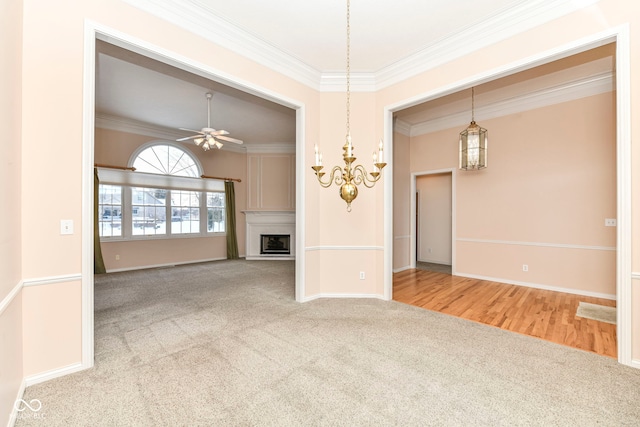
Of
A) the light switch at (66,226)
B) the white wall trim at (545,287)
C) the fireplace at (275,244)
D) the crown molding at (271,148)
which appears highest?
the crown molding at (271,148)

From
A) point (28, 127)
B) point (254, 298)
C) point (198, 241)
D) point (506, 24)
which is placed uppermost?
point (506, 24)

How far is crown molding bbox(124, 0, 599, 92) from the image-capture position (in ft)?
8.70

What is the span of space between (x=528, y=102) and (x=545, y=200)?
170 centimetres

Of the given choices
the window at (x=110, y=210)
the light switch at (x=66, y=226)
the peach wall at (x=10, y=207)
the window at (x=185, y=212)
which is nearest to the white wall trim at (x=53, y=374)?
the peach wall at (x=10, y=207)

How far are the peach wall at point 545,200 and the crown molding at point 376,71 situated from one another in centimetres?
251

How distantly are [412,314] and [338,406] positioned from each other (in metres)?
1.97

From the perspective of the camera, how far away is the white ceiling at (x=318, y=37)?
275 centimetres

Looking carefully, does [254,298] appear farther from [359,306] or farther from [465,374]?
[465,374]

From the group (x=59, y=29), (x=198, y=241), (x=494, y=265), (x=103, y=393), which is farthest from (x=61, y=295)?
(x=494, y=265)

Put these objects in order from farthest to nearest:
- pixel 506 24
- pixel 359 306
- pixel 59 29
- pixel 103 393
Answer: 1. pixel 359 306
2. pixel 506 24
3. pixel 59 29
4. pixel 103 393

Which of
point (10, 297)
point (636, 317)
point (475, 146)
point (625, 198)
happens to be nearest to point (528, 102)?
point (475, 146)

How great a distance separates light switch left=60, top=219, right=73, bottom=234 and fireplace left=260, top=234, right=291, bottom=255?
19.5ft

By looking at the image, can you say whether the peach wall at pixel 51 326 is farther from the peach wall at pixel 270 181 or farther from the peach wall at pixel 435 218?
the peach wall at pixel 435 218

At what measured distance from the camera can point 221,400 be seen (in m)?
1.86
